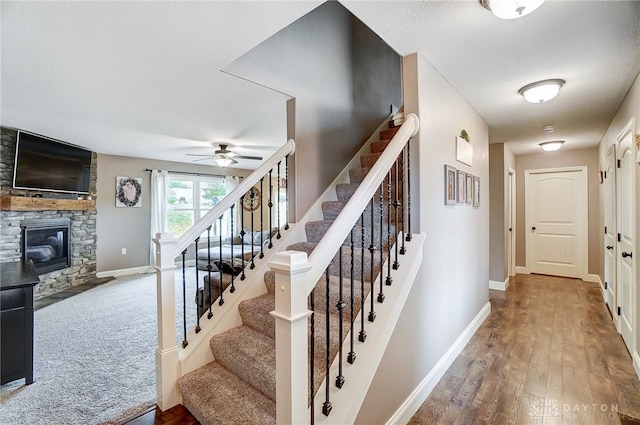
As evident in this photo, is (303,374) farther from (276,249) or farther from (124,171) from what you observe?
(124,171)

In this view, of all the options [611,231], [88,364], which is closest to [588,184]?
[611,231]

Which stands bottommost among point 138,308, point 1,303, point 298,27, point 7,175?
point 138,308

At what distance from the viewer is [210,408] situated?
163 cm

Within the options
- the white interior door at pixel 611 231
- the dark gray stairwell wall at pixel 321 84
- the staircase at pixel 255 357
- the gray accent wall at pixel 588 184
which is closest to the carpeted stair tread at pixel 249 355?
the staircase at pixel 255 357

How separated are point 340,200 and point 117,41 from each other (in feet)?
6.78

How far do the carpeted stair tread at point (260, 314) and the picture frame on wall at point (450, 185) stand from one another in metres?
1.52

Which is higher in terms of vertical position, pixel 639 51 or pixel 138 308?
pixel 639 51

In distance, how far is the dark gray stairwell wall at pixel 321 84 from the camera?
2.63 meters

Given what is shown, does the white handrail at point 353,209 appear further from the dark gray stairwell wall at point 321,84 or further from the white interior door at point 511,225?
the white interior door at point 511,225

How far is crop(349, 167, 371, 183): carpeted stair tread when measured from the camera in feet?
9.45

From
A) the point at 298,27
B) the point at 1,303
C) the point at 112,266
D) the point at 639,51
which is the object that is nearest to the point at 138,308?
the point at 1,303

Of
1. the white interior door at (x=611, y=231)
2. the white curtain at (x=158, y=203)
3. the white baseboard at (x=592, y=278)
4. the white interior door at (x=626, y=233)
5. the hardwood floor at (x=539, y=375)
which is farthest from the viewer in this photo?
the white curtain at (x=158, y=203)

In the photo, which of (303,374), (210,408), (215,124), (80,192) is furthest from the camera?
(80,192)

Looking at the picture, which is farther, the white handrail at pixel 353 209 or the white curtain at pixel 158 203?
the white curtain at pixel 158 203
